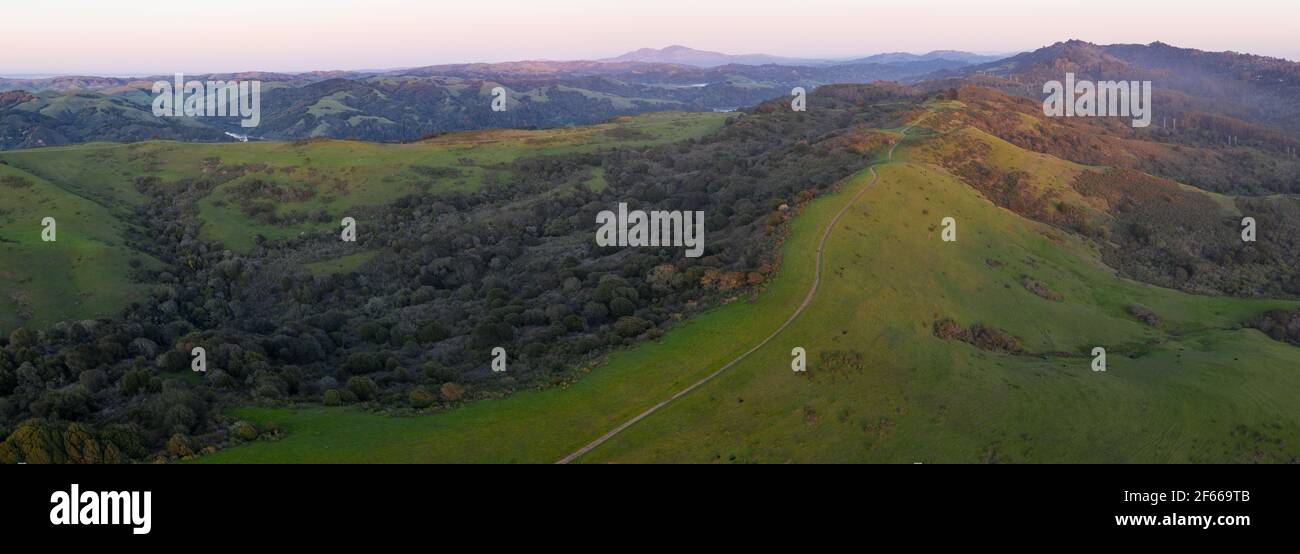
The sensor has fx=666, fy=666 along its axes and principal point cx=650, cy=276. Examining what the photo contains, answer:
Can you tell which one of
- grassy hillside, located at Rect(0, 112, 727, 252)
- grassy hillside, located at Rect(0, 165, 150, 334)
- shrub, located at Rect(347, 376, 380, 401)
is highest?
grassy hillside, located at Rect(0, 112, 727, 252)

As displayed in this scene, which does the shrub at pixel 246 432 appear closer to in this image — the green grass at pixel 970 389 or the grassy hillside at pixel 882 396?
the grassy hillside at pixel 882 396

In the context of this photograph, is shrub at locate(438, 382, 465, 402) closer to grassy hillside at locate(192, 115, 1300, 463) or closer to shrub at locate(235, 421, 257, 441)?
grassy hillside at locate(192, 115, 1300, 463)

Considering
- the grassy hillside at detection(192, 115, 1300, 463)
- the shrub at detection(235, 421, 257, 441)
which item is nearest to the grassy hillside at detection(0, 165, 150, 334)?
the grassy hillside at detection(192, 115, 1300, 463)

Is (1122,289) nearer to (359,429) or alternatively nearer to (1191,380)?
(1191,380)

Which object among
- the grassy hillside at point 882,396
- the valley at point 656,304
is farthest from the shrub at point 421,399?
the grassy hillside at point 882,396
